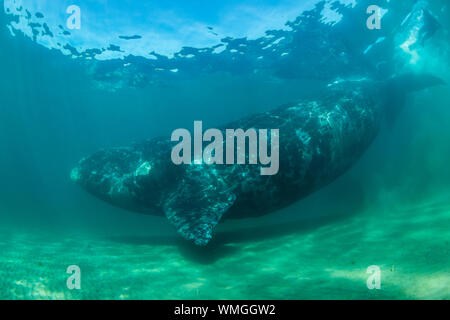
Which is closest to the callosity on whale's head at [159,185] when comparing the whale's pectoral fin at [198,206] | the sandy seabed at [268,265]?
the whale's pectoral fin at [198,206]

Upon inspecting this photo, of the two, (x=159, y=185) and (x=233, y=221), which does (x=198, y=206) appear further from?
(x=233, y=221)

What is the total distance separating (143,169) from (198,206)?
354 cm

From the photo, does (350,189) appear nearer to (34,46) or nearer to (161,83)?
(161,83)

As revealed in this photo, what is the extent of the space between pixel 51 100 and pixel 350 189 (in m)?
49.9

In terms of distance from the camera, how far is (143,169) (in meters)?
11.0

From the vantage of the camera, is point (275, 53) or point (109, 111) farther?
point (109, 111)

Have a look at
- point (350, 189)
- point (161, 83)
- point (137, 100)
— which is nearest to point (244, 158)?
point (350, 189)

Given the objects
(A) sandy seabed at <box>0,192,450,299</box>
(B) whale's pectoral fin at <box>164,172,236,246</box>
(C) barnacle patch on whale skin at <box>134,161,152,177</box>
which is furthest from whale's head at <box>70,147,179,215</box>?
(A) sandy seabed at <box>0,192,450,299</box>

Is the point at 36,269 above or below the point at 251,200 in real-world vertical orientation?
below

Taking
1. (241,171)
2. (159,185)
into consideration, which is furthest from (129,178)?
(241,171)

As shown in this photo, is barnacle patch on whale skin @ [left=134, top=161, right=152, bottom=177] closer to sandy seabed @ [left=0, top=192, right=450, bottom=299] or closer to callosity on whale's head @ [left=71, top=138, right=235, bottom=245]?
callosity on whale's head @ [left=71, top=138, right=235, bottom=245]

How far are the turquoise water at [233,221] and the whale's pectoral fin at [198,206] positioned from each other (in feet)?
3.23

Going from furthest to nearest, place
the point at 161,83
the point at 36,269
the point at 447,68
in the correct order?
the point at 161,83 < the point at 447,68 < the point at 36,269

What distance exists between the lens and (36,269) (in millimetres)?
6852
